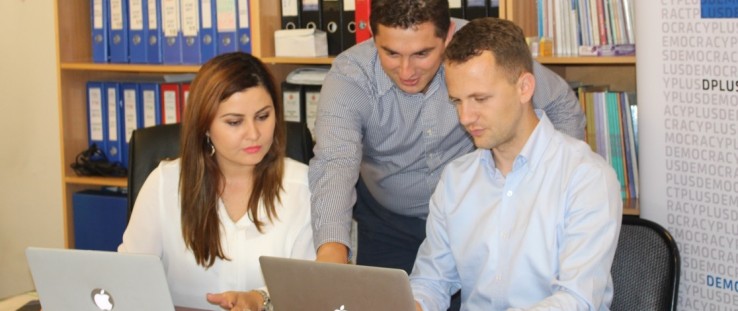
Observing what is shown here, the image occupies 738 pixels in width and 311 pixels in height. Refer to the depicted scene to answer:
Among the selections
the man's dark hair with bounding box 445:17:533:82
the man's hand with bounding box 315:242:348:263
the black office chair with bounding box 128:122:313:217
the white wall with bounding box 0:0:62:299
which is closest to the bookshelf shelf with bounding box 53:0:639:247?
the white wall with bounding box 0:0:62:299

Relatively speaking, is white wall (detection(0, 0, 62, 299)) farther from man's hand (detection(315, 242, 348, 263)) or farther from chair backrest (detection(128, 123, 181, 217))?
man's hand (detection(315, 242, 348, 263))

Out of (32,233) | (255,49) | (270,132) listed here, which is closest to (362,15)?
(255,49)

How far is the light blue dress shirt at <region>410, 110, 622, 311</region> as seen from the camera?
1944 millimetres

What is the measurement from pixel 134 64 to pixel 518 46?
2062mm

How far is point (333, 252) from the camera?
2.23 meters

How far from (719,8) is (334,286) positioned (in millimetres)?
1237

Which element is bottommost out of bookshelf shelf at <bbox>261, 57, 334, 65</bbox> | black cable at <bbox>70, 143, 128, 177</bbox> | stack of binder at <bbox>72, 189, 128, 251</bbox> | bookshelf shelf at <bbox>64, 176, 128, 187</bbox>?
stack of binder at <bbox>72, 189, 128, 251</bbox>

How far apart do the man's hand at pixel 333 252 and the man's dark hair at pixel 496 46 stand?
19.2 inches

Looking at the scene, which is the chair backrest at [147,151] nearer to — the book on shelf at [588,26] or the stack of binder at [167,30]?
the stack of binder at [167,30]

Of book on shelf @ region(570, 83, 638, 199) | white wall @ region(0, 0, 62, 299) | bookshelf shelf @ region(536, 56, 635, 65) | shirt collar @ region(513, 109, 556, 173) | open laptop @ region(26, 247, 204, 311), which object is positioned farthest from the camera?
white wall @ region(0, 0, 62, 299)

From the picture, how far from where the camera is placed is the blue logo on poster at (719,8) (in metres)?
2.35

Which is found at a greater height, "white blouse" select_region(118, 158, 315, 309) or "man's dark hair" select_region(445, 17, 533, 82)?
"man's dark hair" select_region(445, 17, 533, 82)

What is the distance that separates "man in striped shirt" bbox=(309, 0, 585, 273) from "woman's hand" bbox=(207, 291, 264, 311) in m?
0.20

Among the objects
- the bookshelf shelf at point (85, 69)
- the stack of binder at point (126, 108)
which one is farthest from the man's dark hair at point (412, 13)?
the stack of binder at point (126, 108)
